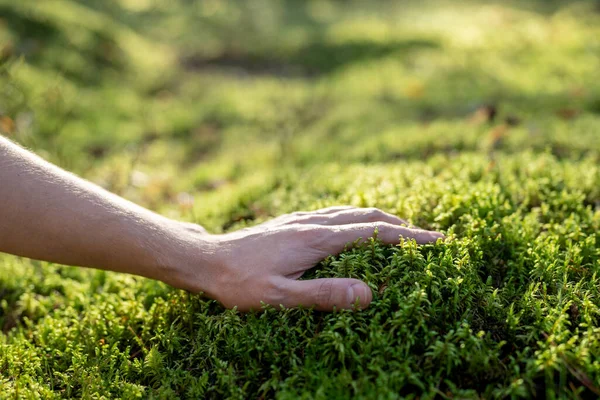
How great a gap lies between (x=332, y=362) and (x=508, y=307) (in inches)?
34.3

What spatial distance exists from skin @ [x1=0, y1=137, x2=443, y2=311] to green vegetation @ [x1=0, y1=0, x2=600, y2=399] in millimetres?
103

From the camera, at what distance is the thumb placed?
7.24 feet

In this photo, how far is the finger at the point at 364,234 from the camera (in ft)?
8.14

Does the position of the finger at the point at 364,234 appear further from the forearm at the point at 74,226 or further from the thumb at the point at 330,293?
the forearm at the point at 74,226

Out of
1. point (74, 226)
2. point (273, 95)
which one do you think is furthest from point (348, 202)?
point (273, 95)

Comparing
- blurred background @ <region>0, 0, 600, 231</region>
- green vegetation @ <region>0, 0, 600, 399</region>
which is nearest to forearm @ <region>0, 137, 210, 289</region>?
green vegetation @ <region>0, 0, 600, 399</region>

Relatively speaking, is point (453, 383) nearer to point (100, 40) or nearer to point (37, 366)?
point (37, 366)

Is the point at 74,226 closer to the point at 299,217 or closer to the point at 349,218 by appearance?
the point at 299,217

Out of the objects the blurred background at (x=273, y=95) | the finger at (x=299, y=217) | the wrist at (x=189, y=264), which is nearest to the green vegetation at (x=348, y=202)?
the blurred background at (x=273, y=95)

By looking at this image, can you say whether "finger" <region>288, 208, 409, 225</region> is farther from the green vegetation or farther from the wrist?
the wrist

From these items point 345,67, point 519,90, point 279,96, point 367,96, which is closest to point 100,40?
point 279,96

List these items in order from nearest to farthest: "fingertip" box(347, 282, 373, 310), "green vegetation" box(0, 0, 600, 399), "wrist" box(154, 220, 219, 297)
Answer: "green vegetation" box(0, 0, 600, 399), "fingertip" box(347, 282, 373, 310), "wrist" box(154, 220, 219, 297)

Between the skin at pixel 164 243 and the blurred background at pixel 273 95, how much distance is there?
1223mm

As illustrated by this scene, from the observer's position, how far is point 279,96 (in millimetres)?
8719
